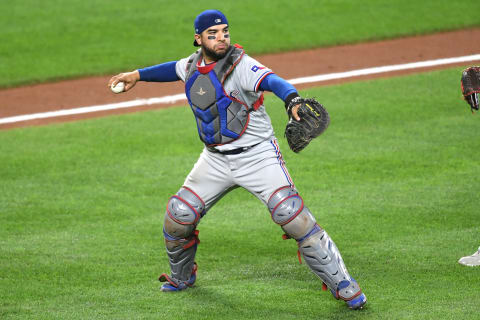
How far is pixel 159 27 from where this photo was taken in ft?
52.5

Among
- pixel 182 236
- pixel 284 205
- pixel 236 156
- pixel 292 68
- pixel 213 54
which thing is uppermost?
pixel 213 54

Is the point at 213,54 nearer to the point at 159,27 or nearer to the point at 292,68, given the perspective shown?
the point at 292,68

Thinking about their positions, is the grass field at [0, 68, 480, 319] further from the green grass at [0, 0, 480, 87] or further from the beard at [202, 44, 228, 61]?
the green grass at [0, 0, 480, 87]

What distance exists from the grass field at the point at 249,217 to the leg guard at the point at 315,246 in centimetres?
17

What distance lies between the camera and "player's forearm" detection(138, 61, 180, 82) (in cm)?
646

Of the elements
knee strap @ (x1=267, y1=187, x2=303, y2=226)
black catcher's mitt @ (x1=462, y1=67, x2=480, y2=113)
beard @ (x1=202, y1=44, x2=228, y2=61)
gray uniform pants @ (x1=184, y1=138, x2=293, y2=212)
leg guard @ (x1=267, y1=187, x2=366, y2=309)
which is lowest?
leg guard @ (x1=267, y1=187, x2=366, y2=309)

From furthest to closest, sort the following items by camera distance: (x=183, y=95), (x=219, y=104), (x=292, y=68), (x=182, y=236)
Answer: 1. (x=292, y=68)
2. (x=183, y=95)
3. (x=182, y=236)
4. (x=219, y=104)

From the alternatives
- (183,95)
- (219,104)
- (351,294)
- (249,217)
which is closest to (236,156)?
(219,104)

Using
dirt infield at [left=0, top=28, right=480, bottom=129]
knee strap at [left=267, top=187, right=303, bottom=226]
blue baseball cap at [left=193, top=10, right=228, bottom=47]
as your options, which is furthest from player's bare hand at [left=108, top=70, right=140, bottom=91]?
dirt infield at [left=0, top=28, right=480, bottom=129]

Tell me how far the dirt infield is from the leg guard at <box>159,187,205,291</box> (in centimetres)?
570

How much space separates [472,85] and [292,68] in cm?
731

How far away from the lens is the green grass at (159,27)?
14.3 meters

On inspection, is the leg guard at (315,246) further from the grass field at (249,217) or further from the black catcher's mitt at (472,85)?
the black catcher's mitt at (472,85)

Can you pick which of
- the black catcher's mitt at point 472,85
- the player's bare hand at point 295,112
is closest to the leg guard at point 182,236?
the player's bare hand at point 295,112
